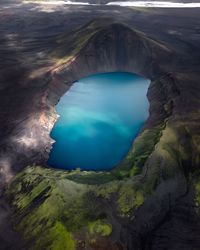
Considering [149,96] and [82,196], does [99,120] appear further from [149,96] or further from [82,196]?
[82,196]

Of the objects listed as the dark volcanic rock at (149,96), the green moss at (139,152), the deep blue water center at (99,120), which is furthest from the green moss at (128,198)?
the deep blue water center at (99,120)

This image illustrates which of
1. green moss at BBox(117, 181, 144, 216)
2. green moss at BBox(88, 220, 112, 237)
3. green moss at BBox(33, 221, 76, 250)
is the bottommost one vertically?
green moss at BBox(33, 221, 76, 250)

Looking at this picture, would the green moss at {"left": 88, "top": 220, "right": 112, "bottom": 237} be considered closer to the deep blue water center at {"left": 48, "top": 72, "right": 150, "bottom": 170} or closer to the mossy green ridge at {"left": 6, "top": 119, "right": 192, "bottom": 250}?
the mossy green ridge at {"left": 6, "top": 119, "right": 192, "bottom": 250}

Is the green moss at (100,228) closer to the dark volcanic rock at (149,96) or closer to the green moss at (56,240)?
the dark volcanic rock at (149,96)

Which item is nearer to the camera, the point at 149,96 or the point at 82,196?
the point at 82,196

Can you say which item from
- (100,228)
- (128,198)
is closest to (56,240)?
(100,228)

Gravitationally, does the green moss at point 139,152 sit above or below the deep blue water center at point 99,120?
above

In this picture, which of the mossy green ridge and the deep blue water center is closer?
the mossy green ridge

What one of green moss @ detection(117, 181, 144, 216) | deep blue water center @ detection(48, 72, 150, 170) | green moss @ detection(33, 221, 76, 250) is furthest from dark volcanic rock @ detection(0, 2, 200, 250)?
green moss @ detection(33, 221, 76, 250)
